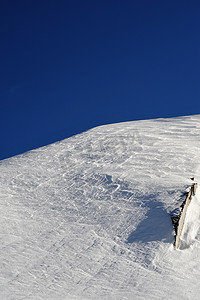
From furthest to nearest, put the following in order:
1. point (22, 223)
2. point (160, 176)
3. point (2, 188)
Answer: point (2, 188), point (160, 176), point (22, 223)

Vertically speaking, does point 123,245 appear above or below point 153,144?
below

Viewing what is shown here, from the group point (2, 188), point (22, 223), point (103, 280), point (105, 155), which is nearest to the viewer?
point (103, 280)

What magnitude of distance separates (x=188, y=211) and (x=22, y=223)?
354 cm

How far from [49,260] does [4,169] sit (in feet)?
18.0

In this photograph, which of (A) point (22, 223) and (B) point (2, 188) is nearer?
(A) point (22, 223)

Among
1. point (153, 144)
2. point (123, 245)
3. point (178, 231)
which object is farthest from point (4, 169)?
point (178, 231)

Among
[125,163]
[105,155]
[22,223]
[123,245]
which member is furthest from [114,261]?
[105,155]

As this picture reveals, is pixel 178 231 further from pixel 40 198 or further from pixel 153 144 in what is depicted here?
pixel 153 144

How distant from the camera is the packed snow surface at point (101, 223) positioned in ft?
16.7

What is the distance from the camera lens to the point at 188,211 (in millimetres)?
6395

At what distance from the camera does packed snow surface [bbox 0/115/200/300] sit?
5086mm

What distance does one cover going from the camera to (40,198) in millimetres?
8297

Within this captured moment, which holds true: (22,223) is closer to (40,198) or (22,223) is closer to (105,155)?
(40,198)

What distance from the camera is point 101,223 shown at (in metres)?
6.80
